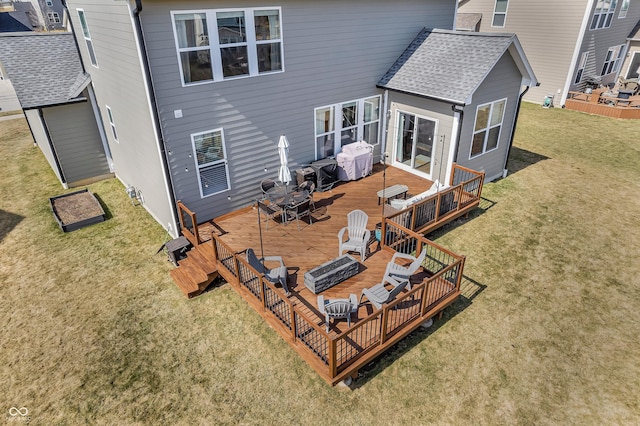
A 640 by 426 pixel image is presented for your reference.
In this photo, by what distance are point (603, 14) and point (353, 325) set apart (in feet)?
89.4

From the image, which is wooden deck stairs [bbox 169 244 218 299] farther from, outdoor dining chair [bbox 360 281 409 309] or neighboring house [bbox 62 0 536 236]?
outdoor dining chair [bbox 360 281 409 309]

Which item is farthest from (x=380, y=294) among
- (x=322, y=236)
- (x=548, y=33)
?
(x=548, y=33)

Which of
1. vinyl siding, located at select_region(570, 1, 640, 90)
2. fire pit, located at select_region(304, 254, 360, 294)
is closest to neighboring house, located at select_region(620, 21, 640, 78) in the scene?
vinyl siding, located at select_region(570, 1, 640, 90)

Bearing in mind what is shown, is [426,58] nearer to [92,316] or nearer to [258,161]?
[258,161]

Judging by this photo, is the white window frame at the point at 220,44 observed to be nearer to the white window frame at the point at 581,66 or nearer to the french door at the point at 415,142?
the french door at the point at 415,142

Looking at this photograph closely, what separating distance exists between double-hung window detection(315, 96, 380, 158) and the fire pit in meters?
5.05

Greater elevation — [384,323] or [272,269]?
[384,323]

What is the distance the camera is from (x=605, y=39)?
24.7 meters

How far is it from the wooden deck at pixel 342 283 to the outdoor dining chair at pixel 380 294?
0.27 meters

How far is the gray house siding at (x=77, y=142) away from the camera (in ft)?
45.6

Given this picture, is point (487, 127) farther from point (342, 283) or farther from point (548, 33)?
point (548, 33)

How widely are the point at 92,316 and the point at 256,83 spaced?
7.17m

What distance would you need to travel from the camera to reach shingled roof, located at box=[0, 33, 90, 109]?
1357 cm

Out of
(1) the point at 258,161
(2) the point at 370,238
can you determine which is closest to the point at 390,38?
(1) the point at 258,161
